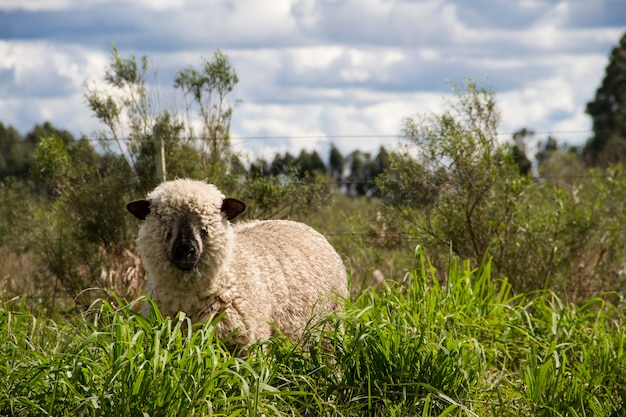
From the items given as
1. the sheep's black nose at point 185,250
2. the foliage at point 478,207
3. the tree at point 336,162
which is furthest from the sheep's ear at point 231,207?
the tree at point 336,162

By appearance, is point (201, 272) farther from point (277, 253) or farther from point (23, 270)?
point (23, 270)

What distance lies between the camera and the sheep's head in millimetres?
5691

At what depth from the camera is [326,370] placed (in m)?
5.46

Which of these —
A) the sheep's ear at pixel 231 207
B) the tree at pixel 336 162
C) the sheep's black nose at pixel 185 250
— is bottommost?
the tree at pixel 336 162

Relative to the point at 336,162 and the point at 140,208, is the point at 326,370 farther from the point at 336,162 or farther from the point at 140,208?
the point at 336,162

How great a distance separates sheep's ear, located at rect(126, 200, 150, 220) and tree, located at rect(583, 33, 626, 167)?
1216 inches

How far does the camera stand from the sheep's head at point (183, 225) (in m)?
5.69

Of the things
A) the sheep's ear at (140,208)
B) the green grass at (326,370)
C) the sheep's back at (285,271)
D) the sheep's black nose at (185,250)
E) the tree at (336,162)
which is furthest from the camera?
the tree at (336,162)

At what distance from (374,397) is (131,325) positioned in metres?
1.70

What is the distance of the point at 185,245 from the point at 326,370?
4.32 ft

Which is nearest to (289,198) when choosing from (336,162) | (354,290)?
(354,290)

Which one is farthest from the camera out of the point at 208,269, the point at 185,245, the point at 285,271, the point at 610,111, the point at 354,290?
the point at 610,111

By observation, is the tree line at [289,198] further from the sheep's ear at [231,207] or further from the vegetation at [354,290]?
the sheep's ear at [231,207]

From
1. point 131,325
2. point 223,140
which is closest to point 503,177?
point 223,140
